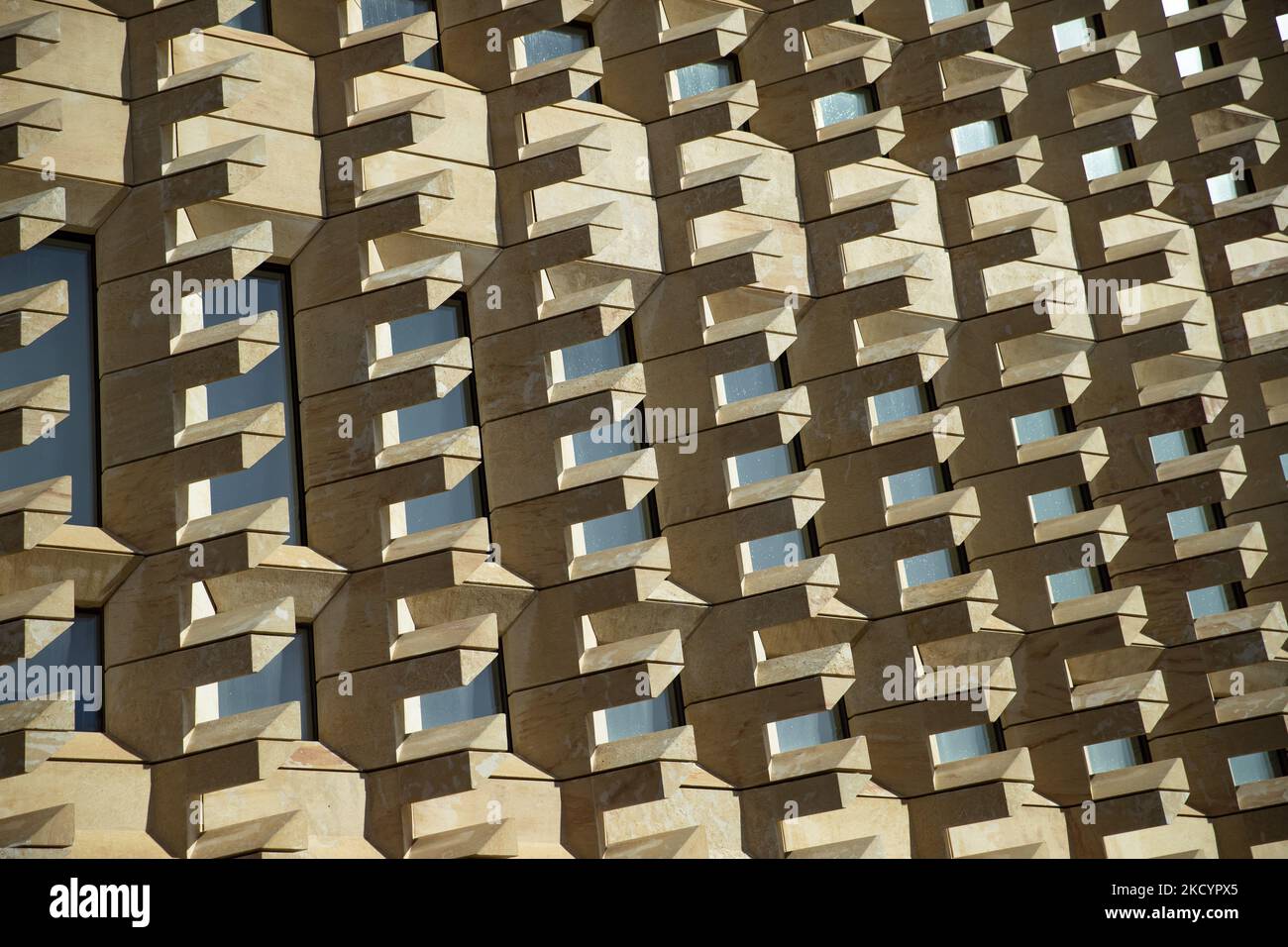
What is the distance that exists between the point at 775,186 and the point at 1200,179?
3.55 metres

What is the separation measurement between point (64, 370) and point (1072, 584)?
7.30 m

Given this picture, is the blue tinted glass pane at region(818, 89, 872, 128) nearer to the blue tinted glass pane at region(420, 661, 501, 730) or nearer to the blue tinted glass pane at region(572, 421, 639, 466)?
the blue tinted glass pane at region(572, 421, 639, 466)

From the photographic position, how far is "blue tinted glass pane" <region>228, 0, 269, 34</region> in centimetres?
1021

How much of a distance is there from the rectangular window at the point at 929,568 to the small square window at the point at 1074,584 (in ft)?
2.88

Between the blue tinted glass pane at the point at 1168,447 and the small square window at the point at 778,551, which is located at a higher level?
the blue tinted glass pane at the point at 1168,447

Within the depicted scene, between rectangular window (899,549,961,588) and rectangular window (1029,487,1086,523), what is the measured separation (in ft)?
3.26

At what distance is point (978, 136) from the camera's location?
13.3m

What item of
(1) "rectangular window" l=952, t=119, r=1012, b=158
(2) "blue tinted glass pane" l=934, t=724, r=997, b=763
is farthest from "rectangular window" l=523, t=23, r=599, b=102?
(2) "blue tinted glass pane" l=934, t=724, r=997, b=763

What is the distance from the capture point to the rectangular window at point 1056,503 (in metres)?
12.6

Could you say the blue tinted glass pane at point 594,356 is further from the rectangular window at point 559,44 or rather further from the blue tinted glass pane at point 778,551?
the rectangular window at point 559,44

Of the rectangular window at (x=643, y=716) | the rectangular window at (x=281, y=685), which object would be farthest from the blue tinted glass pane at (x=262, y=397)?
the rectangular window at (x=643, y=716)

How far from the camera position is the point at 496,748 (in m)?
8.80

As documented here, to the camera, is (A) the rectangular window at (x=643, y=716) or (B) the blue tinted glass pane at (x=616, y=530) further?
(B) the blue tinted glass pane at (x=616, y=530)
